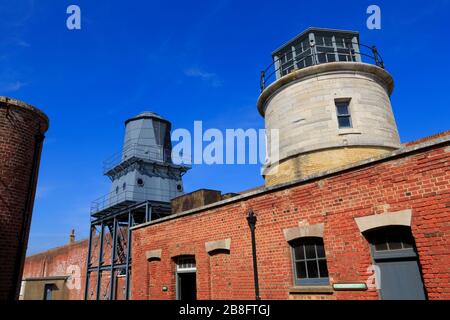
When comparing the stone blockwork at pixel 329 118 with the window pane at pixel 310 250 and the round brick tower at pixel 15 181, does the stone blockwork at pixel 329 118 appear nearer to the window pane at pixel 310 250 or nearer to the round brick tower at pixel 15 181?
the window pane at pixel 310 250

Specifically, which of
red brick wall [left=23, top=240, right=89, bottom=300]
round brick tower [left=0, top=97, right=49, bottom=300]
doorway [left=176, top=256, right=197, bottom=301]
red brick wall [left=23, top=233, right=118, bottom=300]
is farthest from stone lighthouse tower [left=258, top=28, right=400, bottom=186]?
red brick wall [left=23, top=240, right=89, bottom=300]

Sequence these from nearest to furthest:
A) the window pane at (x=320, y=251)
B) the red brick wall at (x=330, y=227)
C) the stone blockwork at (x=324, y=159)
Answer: the red brick wall at (x=330, y=227) → the window pane at (x=320, y=251) → the stone blockwork at (x=324, y=159)

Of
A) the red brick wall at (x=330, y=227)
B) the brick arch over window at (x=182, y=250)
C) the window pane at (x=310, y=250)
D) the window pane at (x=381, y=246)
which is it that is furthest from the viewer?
the brick arch over window at (x=182, y=250)

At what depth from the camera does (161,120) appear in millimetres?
26812

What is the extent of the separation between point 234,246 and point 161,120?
62.2 feet

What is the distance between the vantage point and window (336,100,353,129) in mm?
12711

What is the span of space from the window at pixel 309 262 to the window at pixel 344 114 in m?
6.12

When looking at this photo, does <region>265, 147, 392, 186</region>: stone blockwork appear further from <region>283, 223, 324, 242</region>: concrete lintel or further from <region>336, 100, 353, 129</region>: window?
<region>283, 223, 324, 242</region>: concrete lintel

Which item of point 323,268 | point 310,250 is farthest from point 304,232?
point 323,268

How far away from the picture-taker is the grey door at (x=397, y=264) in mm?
6480

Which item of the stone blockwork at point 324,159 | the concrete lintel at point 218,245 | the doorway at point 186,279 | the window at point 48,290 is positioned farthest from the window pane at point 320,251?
the window at point 48,290

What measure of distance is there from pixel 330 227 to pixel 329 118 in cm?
628

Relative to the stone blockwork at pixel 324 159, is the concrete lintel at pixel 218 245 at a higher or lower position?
lower
